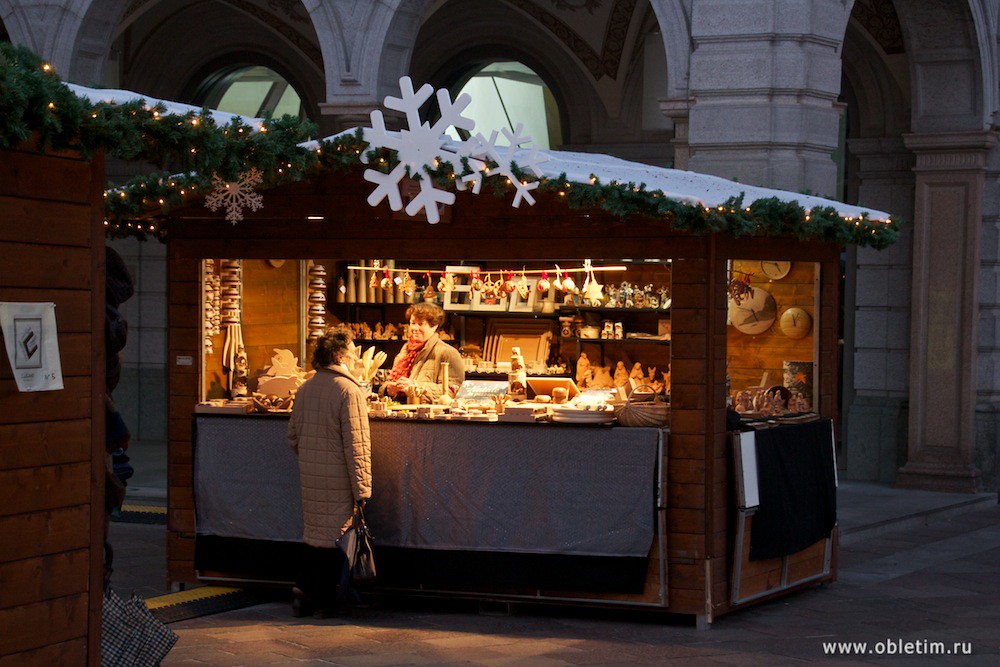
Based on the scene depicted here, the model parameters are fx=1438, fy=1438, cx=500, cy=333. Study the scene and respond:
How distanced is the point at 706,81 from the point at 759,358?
2659mm

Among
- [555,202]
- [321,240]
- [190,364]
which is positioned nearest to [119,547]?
[190,364]

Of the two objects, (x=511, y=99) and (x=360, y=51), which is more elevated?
(x=511, y=99)

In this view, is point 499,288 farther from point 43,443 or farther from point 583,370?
point 43,443

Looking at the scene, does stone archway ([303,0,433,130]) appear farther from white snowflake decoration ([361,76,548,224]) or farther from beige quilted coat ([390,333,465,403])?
white snowflake decoration ([361,76,548,224])

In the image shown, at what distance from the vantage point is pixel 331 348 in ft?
26.0

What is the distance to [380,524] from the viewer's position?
824 centimetres

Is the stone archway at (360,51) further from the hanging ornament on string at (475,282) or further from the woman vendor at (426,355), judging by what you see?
the woman vendor at (426,355)

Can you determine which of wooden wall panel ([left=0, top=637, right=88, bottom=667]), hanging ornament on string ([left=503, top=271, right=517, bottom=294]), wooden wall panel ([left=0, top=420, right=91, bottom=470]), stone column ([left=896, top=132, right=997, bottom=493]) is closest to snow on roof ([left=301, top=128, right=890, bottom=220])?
hanging ornament on string ([left=503, top=271, right=517, bottom=294])

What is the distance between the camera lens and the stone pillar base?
13.5 m

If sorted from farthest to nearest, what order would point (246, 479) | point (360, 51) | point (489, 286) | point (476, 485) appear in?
1. point (360, 51)
2. point (489, 286)
3. point (246, 479)
4. point (476, 485)

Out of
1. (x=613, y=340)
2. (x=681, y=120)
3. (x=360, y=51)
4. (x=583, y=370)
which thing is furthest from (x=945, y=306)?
(x=360, y=51)

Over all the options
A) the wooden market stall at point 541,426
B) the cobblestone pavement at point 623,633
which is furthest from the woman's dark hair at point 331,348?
→ the cobblestone pavement at point 623,633

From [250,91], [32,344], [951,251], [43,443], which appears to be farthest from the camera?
[250,91]

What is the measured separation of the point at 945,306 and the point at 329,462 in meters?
7.74
